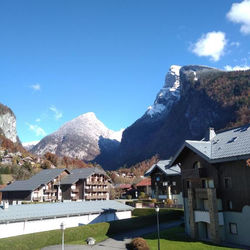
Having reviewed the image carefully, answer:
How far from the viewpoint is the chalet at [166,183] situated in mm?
61062

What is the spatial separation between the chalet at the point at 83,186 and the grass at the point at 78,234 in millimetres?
39243

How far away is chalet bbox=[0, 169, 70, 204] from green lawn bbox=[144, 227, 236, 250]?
46.0m

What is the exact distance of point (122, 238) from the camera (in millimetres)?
31828

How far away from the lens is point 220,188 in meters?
28.9

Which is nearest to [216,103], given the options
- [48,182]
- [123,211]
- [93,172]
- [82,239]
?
[93,172]

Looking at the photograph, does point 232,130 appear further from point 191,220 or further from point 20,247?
point 20,247

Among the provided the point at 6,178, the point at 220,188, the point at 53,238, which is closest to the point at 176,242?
the point at 220,188

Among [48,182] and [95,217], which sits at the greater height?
[48,182]

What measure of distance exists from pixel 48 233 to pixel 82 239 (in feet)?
14.9

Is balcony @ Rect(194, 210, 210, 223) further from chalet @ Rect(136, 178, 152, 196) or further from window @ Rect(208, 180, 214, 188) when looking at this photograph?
chalet @ Rect(136, 178, 152, 196)

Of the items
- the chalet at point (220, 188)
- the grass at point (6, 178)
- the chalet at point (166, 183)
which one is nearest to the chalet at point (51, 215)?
the chalet at point (220, 188)

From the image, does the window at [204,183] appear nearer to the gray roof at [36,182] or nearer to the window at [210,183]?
the window at [210,183]

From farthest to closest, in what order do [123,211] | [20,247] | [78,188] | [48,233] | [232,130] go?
[78,188], [123,211], [232,130], [48,233], [20,247]

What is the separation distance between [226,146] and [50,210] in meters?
22.7
